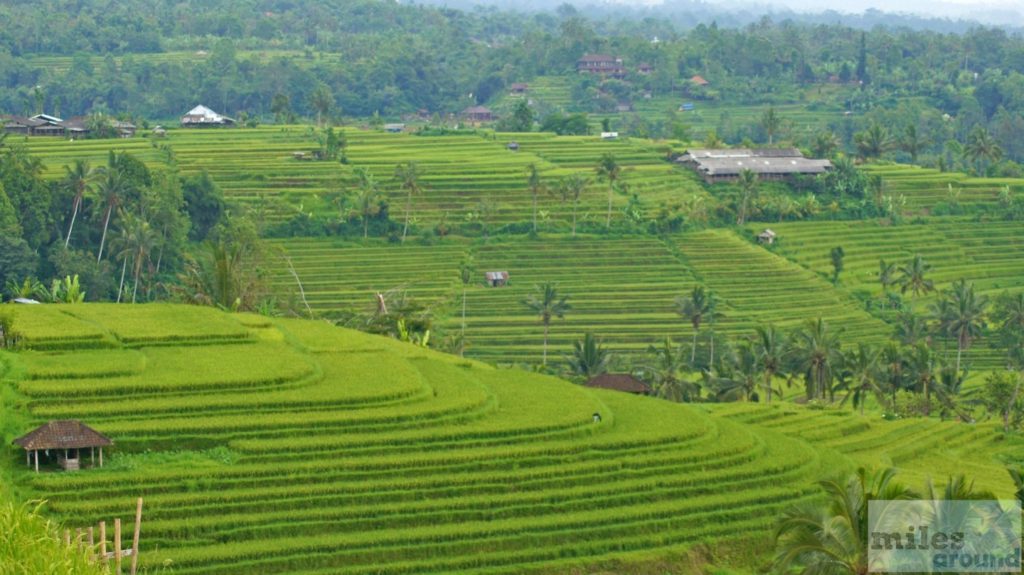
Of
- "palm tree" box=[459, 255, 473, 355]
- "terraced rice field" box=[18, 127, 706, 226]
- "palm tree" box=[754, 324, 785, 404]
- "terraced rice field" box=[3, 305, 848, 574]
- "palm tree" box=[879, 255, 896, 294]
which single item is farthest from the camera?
"terraced rice field" box=[18, 127, 706, 226]

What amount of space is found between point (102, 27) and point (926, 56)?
62.5 metres

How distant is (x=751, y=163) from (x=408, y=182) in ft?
62.3

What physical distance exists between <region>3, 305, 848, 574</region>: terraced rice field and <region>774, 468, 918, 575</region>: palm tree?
558 cm

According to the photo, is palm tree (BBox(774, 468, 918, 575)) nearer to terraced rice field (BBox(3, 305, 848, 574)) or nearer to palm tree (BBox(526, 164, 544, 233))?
terraced rice field (BBox(3, 305, 848, 574))

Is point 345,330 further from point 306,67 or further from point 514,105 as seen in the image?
point 306,67

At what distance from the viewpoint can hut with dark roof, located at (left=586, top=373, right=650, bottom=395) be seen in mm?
43938

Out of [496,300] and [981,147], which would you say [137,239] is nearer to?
[496,300]

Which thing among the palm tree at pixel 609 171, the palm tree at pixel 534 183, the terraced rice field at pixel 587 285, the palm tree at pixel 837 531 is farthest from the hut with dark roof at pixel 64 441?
the palm tree at pixel 609 171

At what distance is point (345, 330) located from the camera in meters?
42.8

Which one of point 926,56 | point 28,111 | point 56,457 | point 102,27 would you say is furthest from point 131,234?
point 926,56

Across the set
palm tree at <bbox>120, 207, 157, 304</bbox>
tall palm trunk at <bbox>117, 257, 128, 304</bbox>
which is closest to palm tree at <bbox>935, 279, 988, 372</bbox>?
palm tree at <bbox>120, 207, 157, 304</bbox>

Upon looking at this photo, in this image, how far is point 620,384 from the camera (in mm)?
44062

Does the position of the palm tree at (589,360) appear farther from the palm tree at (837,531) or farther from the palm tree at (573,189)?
the palm tree at (837,531)

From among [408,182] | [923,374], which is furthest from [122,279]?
[923,374]
